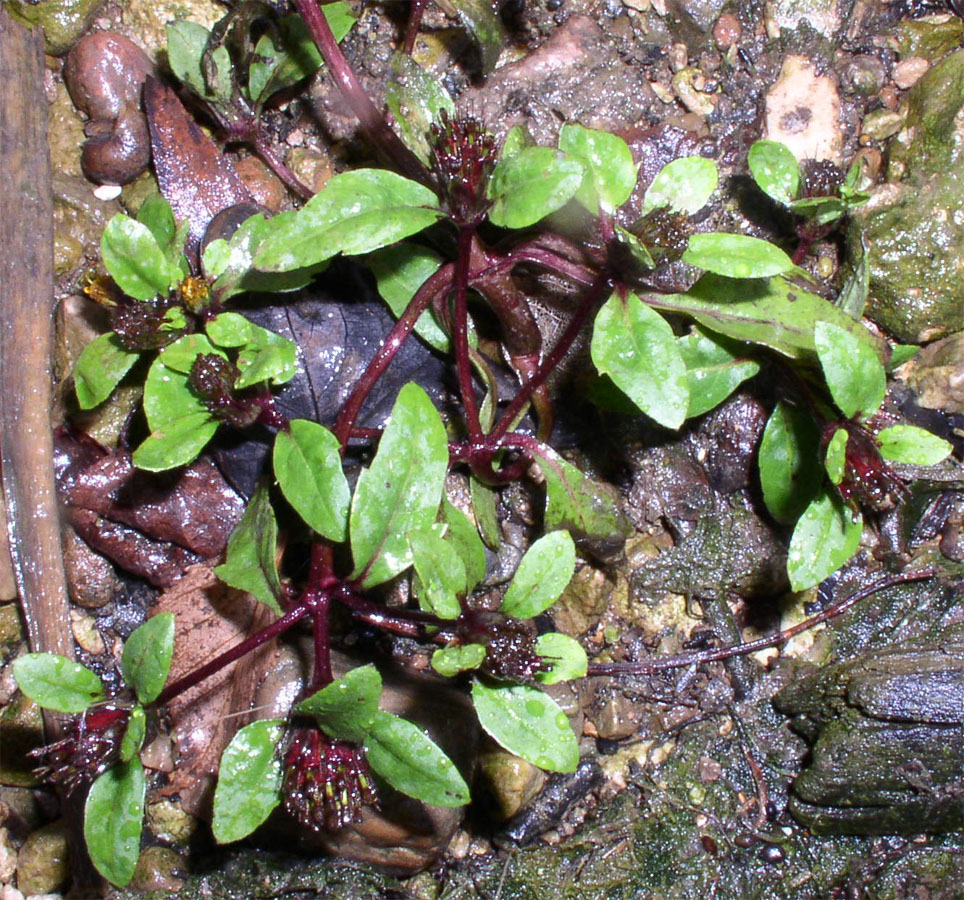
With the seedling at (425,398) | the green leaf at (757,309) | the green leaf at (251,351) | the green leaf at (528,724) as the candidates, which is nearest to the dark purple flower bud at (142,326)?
the seedling at (425,398)

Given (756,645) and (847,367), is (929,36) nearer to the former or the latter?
(847,367)

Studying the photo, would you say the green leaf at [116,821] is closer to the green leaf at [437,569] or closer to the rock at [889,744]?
the green leaf at [437,569]

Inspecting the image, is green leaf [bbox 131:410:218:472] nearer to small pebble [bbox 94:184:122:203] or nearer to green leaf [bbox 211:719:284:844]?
green leaf [bbox 211:719:284:844]

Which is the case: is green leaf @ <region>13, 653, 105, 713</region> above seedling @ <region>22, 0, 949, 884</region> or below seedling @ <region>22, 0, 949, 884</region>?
below

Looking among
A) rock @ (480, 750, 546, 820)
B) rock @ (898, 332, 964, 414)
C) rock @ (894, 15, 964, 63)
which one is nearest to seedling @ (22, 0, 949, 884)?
rock @ (898, 332, 964, 414)

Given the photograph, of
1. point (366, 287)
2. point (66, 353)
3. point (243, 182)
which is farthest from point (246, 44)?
point (66, 353)
